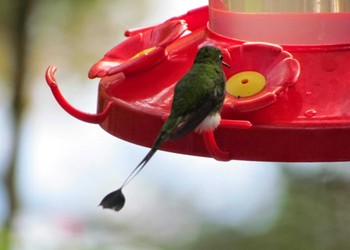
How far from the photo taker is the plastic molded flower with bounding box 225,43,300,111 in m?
1.14

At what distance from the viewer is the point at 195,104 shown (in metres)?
1.22

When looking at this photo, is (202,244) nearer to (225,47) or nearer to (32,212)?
(32,212)

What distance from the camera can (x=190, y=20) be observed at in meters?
1.68

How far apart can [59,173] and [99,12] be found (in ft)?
3.03

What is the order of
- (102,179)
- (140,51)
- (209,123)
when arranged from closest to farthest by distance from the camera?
(209,123)
(140,51)
(102,179)

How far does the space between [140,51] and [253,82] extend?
371 mm

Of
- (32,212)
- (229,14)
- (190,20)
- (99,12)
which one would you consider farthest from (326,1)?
(32,212)

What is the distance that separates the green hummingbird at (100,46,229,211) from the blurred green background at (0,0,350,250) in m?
1.90

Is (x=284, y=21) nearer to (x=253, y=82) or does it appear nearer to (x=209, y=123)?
(x=253, y=82)

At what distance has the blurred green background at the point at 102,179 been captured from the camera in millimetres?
3252

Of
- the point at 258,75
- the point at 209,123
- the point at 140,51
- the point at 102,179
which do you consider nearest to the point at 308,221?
the point at 102,179

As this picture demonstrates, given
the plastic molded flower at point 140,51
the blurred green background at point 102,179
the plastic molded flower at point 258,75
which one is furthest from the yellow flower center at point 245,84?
the blurred green background at point 102,179

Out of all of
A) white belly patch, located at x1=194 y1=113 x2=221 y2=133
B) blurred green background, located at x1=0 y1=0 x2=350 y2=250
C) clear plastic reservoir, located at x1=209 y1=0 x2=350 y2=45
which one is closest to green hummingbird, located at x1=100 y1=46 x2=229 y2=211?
white belly patch, located at x1=194 y1=113 x2=221 y2=133

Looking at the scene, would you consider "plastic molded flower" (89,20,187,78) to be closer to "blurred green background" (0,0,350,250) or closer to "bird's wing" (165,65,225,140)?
"bird's wing" (165,65,225,140)
